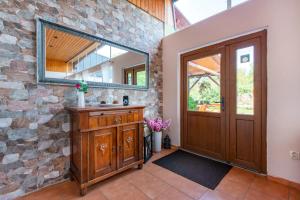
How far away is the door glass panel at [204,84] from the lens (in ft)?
8.69

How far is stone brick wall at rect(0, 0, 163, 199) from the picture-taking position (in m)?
1.59

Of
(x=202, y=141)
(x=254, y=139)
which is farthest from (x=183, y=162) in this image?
(x=254, y=139)

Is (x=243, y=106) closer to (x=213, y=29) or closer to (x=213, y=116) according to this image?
(x=213, y=116)

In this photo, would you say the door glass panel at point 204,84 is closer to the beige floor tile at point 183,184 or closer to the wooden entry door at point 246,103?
the wooden entry door at point 246,103

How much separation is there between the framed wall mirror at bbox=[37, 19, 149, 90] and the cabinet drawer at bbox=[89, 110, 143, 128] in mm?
648

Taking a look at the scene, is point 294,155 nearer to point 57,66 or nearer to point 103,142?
point 103,142

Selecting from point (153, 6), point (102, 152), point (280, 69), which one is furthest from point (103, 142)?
point (153, 6)

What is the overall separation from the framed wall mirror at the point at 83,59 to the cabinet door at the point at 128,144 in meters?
0.84

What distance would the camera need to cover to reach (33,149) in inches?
68.9

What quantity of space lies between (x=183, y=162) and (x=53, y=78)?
2.40 metres

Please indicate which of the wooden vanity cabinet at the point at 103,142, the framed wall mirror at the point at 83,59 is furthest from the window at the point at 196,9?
the wooden vanity cabinet at the point at 103,142

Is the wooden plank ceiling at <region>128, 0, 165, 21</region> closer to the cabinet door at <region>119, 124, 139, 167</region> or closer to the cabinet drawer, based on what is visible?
the cabinet drawer

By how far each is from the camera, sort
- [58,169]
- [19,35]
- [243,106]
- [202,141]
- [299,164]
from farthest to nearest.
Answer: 1. [202,141]
2. [243,106]
3. [58,169]
4. [299,164]
5. [19,35]

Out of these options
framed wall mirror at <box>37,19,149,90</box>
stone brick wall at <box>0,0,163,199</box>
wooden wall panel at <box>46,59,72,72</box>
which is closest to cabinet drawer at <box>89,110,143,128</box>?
stone brick wall at <box>0,0,163,199</box>
